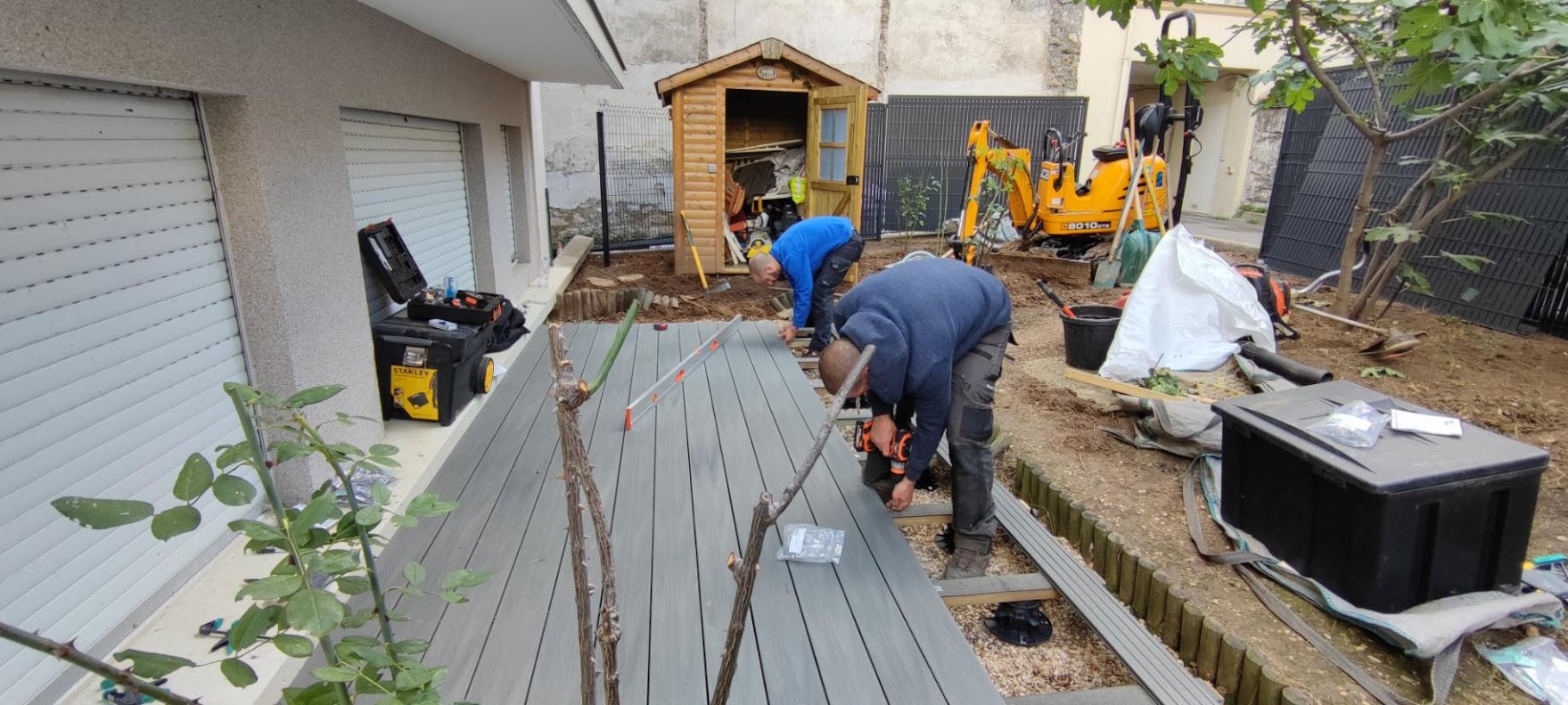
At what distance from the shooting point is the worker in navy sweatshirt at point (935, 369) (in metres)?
2.41

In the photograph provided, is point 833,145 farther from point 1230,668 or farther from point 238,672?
point 238,672

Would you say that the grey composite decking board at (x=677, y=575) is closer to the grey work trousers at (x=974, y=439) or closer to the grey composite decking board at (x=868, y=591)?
the grey composite decking board at (x=868, y=591)

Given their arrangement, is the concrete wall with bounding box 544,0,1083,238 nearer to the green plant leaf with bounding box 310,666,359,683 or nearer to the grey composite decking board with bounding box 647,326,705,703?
the grey composite decking board with bounding box 647,326,705,703

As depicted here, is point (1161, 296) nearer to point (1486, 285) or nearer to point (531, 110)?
point (1486, 285)

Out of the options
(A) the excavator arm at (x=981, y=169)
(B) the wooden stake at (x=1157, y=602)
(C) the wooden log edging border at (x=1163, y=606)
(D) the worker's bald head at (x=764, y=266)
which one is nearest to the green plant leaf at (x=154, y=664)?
(C) the wooden log edging border at (x=1163, y=606)

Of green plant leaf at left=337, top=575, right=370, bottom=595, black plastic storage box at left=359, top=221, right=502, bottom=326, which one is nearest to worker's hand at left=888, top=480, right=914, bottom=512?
green plant leaf at left=337, top=575, right=370, bottom=595

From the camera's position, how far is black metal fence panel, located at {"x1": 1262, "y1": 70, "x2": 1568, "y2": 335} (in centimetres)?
547

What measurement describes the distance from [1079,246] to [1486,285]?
3703 millimetres

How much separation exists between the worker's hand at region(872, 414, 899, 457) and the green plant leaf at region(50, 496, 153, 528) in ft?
7.71

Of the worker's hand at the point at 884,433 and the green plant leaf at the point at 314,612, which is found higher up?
the green plant leaf at the point at 314,612

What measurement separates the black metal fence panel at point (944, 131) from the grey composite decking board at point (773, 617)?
8693 mm

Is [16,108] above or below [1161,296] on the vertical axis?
above

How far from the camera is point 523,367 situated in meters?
4.29

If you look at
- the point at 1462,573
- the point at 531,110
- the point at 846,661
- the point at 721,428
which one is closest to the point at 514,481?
the point at 721,428
